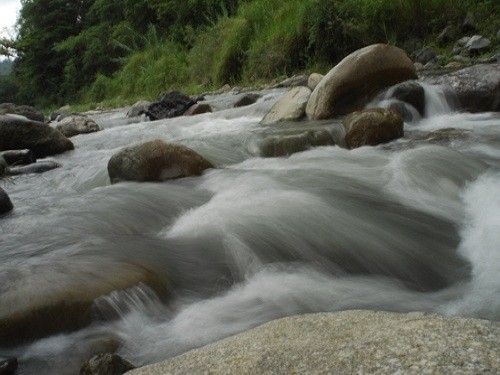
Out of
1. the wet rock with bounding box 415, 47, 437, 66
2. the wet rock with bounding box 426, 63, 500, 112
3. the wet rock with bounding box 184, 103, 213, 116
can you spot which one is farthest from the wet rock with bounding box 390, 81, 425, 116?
the wet rock with bounding box 184, 103, 213, 116

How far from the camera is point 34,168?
611 cm

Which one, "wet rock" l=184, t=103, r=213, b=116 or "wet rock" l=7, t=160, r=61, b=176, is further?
"wet rock" l=184, t=103, r=213, b=116

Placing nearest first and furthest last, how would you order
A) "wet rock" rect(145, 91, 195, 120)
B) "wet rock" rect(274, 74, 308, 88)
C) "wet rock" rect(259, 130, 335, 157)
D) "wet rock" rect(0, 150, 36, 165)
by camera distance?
"wet rock" rect(259, 130, 335, 157), "wet rock" rect(0, 150, 36, 165), "wet rock" rect(145, 91, 195, 120), "wet rock" rect(274, 74, 308, 88)

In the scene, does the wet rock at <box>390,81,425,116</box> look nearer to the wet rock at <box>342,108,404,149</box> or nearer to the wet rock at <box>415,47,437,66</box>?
the wet rock at <box>342,108,404,149</box>

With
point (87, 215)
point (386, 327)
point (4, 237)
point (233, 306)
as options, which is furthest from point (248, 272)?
point (4, 237)

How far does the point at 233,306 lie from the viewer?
2328 millimetres

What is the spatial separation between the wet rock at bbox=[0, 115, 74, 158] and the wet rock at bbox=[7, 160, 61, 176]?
2.83 ft

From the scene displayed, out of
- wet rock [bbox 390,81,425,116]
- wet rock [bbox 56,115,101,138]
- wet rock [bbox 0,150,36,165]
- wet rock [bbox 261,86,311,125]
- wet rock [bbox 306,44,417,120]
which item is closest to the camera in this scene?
wet rock [bbox 390,81,425,116]

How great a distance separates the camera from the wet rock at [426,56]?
9.07m

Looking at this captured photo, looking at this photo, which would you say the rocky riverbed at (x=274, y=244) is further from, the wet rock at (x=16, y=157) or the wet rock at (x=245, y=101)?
the wet rock at (x=245, y=101)

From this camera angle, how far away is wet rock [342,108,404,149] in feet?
16.4

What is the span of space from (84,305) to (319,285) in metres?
1.18

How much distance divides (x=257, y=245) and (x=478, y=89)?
4352mm

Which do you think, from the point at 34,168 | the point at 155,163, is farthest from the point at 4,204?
the point at 34,168
